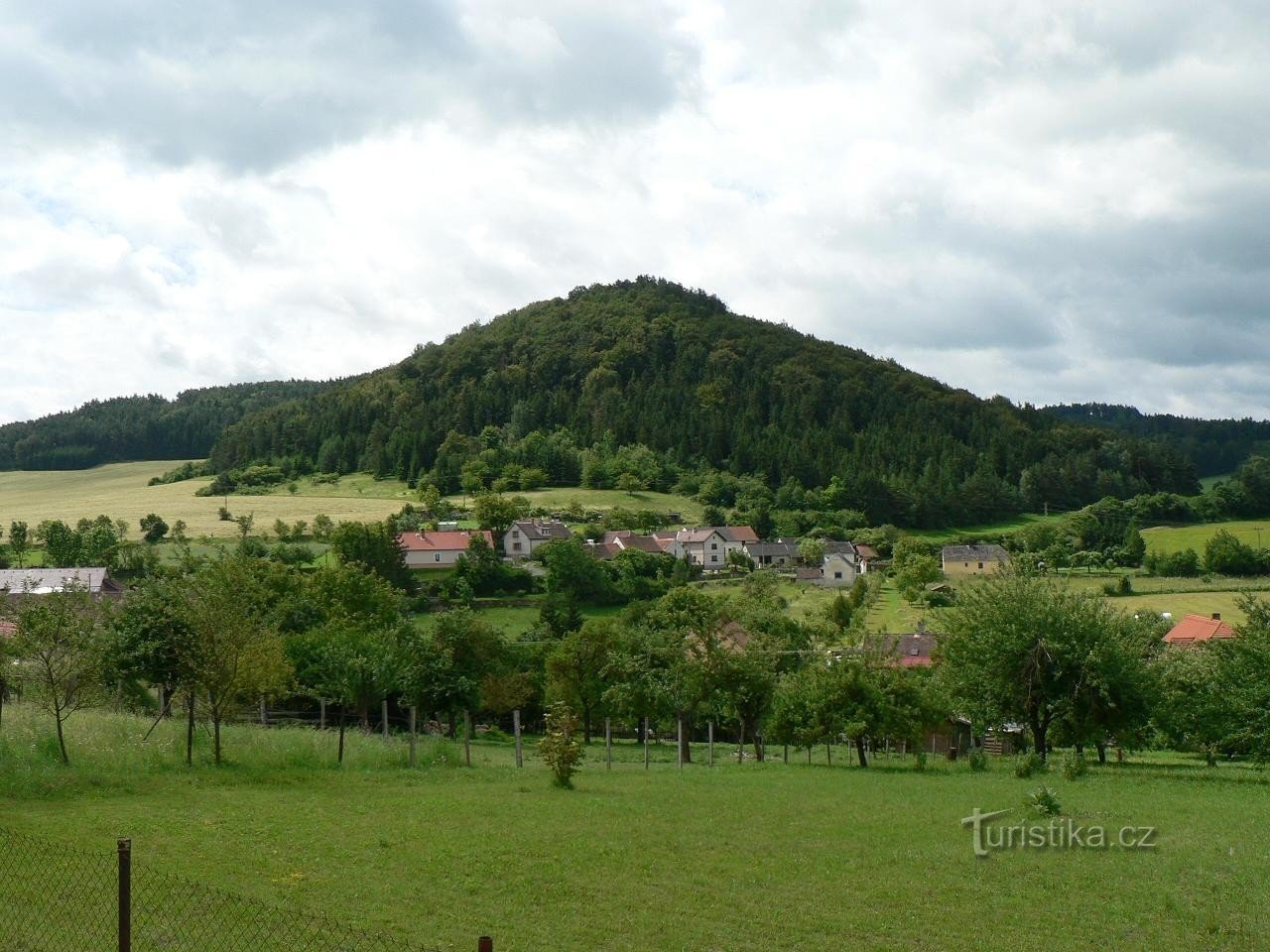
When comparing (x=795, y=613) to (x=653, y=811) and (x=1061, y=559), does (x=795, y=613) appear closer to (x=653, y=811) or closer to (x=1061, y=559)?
(x=1061, y=559)

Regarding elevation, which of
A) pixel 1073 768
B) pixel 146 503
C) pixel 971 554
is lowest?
pixel 1073 768

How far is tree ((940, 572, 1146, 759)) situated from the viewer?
3189 cm

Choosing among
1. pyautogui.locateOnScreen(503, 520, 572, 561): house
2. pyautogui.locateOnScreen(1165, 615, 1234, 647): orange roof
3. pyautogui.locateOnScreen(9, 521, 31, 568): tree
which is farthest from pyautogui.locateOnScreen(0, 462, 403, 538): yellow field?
pyautogui.locateOnScreen(1165, 615, 1234, 647): orange roof

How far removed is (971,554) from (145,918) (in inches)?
3996

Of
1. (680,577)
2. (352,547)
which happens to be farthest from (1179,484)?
(352,547)

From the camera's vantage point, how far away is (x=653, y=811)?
802 inches

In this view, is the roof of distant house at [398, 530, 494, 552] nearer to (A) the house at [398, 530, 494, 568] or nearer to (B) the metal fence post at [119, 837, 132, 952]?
(A) the house at [398, 530, 494, 568]

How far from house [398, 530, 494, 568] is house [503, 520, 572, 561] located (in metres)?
3.71

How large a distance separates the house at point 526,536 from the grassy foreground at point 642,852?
75.9 metres

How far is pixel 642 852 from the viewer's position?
1606 cm

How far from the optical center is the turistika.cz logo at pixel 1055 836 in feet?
55.7

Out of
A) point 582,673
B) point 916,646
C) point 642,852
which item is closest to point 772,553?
point 916,646

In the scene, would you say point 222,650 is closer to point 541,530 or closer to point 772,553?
point 541,530

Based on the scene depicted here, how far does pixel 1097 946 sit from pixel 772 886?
4.10 meters
